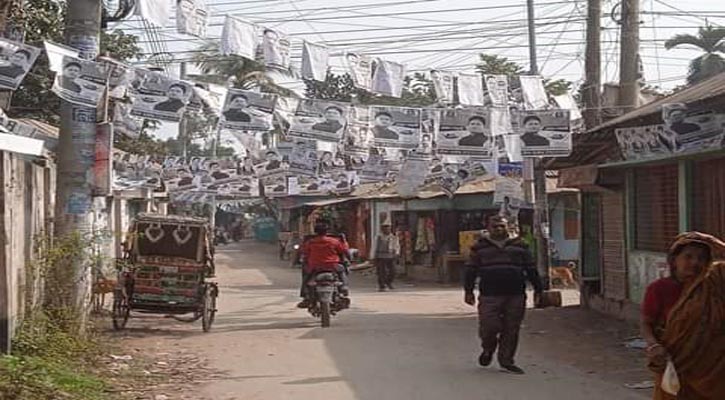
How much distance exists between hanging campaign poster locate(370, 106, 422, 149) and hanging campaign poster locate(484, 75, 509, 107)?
105 centimetres

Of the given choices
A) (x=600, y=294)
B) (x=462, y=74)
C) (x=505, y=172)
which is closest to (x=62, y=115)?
(x=462, y=74)

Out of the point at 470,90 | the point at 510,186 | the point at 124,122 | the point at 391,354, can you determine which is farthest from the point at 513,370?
the point at 510,186

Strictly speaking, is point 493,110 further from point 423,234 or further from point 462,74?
point 423,234

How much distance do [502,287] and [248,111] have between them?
387 cm

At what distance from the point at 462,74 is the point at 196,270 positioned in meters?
4.82

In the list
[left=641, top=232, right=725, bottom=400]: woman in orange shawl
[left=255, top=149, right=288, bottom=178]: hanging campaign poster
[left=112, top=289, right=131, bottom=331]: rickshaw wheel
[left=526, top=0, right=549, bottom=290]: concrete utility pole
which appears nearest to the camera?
[left=641, top=232, right=725, bottom=400]: woman in orange shawl

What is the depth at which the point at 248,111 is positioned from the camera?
496 inches

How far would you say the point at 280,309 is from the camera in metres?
19.9

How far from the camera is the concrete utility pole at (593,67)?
19.2 m

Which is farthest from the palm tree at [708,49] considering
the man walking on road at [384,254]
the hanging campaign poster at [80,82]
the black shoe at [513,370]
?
the hanging campaign poster at [80,82]

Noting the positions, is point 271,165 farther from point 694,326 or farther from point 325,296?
point 694,326

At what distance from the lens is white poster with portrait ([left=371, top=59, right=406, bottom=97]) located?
13234mm

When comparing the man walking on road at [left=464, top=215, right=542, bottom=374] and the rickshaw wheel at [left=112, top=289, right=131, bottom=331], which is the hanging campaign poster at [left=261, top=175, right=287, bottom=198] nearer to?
the rickshaw wheel at [left=112, top=289, right=131, bottom=331]

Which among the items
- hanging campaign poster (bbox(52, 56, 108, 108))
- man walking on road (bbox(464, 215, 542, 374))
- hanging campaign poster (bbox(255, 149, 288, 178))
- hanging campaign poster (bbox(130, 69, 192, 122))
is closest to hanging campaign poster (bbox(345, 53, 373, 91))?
hanging campaign poster (bbox(130, 69, 192, 122))
